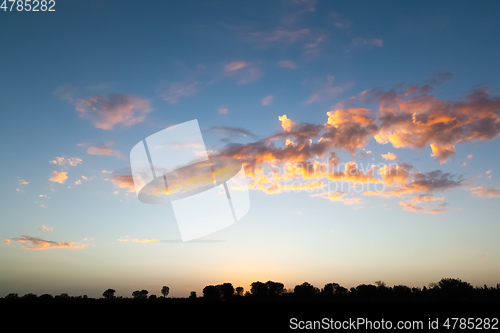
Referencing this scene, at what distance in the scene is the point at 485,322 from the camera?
81.9 ft

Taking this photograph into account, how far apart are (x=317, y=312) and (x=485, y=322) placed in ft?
44.8

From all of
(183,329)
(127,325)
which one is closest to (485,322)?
(183,329)

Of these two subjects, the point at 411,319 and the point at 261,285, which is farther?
the point at 261,285

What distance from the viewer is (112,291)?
17162cm

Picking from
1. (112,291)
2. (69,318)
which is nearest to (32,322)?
(69,318)

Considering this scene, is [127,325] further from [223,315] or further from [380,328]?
[380,328]

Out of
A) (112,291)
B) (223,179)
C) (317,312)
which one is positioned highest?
(223,179)

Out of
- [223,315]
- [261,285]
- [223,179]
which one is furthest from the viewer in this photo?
[261,285]

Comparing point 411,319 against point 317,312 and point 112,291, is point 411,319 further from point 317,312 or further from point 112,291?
point 112,291

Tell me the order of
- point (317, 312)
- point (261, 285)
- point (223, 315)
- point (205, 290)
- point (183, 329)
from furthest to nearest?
point (261, 285), point (205, 290), point (317, 312), point (223, 315), point (183, 329)

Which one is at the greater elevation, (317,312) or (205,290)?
(317,312)

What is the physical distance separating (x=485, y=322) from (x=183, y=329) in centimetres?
2432

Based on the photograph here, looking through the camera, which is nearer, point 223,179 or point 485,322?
point 485,322

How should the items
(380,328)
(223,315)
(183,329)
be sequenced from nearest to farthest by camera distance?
(183,329) → (380,328) → (223,315)
